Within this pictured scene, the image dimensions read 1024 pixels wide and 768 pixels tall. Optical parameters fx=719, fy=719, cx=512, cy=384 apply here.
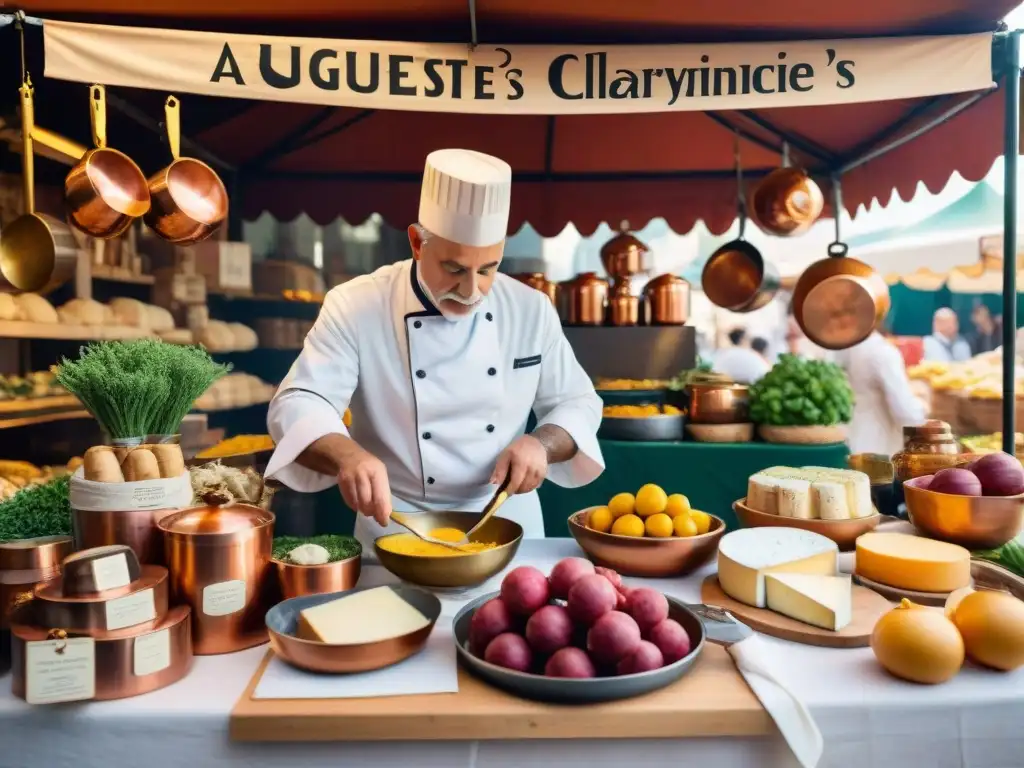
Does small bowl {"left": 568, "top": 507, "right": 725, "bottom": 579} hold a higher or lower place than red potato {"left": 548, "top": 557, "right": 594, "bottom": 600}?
lower

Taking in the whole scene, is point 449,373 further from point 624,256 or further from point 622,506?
point 624,256

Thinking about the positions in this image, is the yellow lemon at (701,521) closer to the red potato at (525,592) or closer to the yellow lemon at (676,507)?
the yellow lemon at (676,507)

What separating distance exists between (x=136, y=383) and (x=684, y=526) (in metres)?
1.28

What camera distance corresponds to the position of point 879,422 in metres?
5.07

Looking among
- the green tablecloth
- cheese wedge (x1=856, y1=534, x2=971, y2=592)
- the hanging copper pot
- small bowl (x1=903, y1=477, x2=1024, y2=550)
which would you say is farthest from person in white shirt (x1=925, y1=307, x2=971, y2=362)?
cheese wedge (x1=856, y1=534, x2=971, y2=592)

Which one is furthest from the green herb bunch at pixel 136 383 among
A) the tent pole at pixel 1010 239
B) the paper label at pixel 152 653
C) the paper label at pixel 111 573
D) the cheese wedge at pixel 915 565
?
the tent pole at pixel 1010 239

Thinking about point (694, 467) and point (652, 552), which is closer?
point (652, 552)

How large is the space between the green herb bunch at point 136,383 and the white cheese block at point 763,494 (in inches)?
56.6

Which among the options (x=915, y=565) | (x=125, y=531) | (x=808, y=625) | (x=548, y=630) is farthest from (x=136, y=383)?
(x=915, y=565)

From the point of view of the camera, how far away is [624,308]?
4609 millimetres

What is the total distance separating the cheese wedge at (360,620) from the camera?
1.26 meters

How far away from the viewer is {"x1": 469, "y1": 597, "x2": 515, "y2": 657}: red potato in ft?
4.24

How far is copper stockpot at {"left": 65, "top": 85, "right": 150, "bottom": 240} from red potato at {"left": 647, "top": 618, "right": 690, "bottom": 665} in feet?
9.15

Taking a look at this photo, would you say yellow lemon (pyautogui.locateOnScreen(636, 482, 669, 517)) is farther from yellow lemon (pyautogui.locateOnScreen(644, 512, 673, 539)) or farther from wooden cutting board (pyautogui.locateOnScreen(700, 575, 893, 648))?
wooden cutting board (pyautogui.locateOnScreen(700, 575, 893, 648))
